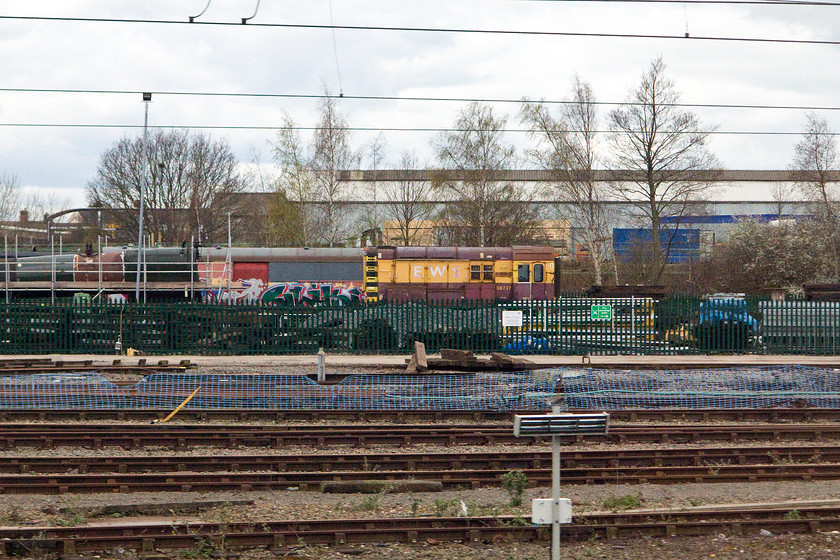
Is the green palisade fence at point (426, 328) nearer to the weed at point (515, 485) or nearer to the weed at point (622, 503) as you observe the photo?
the weed at point (622, 503)

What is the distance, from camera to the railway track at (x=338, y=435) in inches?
537

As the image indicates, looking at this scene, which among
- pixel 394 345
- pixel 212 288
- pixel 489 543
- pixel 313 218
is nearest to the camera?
pixel 489 543

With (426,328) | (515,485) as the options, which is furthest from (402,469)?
(426,328)

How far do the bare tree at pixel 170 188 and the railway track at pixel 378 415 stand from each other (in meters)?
43.2

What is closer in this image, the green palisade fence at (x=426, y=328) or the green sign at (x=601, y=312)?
the green sign at (x=601, y=312)

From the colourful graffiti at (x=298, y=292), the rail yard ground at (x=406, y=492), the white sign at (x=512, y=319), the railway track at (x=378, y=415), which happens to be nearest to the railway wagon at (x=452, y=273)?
the colourful graffiti at (x=298, y=292)

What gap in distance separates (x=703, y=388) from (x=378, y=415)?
909 centimetres

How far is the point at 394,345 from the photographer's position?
1137 inches

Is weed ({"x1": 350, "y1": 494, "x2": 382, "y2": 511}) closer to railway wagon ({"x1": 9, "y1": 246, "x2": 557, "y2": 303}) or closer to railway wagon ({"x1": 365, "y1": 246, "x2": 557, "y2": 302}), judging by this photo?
railway wagon ({"x1": 9, "y1": 246, "x2": 557, "y2": 303})

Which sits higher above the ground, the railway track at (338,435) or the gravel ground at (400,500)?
the railway track at (338,435)

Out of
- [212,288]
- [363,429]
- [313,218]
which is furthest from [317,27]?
[313,218]

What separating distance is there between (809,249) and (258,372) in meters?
36.7

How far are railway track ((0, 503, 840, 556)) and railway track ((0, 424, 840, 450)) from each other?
14.2 feet

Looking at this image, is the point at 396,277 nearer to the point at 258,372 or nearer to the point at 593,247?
the point at 258,372
